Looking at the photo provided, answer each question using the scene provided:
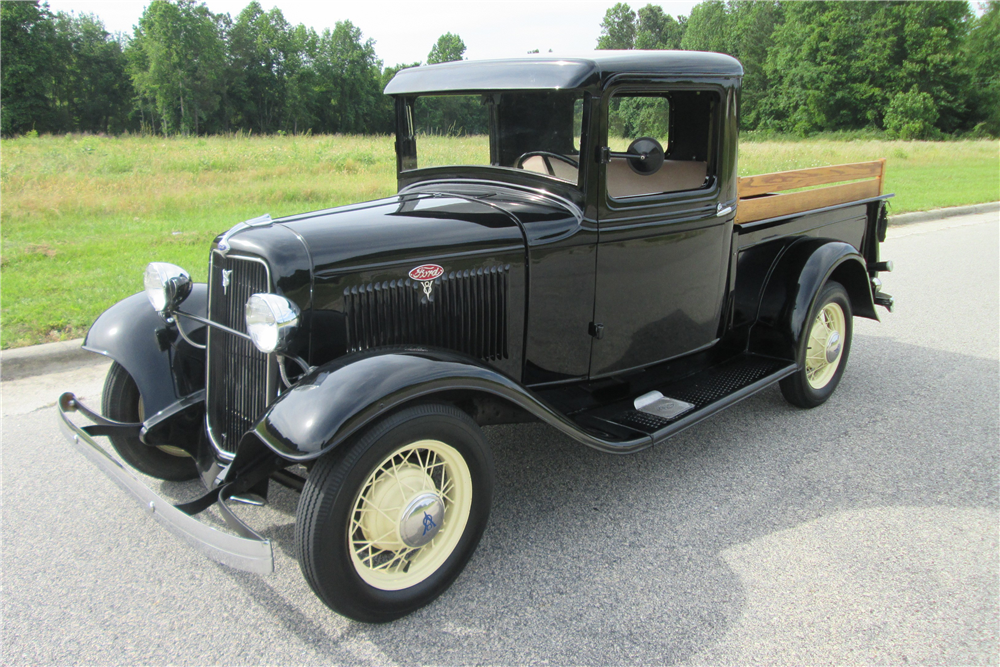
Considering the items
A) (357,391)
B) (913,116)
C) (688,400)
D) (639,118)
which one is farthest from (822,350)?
(913,116)

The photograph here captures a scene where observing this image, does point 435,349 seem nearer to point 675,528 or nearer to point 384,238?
point 384,238

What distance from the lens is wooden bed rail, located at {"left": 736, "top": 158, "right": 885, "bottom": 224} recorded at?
388 cm

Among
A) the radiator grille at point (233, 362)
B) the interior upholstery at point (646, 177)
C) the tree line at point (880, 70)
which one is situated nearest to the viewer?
the radiator grille at point (233, 362)

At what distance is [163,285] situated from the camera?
9.50 feet

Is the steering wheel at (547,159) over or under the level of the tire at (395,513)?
over

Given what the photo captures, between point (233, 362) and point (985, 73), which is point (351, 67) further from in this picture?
point (233, 362)

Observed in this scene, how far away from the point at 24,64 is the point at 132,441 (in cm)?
4943

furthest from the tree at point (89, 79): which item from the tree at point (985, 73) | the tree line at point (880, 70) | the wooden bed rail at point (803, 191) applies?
the tree at point (985, 73)

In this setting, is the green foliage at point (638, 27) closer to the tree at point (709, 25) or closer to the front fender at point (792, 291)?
the tree at point (709, 25)

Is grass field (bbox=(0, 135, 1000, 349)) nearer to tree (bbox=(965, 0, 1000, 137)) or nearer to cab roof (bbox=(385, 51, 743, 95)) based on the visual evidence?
cab roof (bbox=(385, 51, 743, 95))

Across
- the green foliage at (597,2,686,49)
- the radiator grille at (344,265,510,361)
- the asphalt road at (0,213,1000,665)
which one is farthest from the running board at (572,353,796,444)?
the green foliage at (597,2,686,49)

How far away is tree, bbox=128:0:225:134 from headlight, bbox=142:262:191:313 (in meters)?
52.6

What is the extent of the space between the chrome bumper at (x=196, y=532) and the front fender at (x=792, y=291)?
2973 mm

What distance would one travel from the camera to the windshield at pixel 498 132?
309cm
